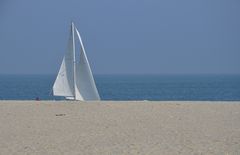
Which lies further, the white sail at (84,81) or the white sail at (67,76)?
the white sail at (84,81)

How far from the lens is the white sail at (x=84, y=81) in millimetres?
34781

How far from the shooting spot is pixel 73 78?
112 ft

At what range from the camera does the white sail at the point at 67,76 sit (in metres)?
34.1

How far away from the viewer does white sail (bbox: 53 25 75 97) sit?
34144mm
